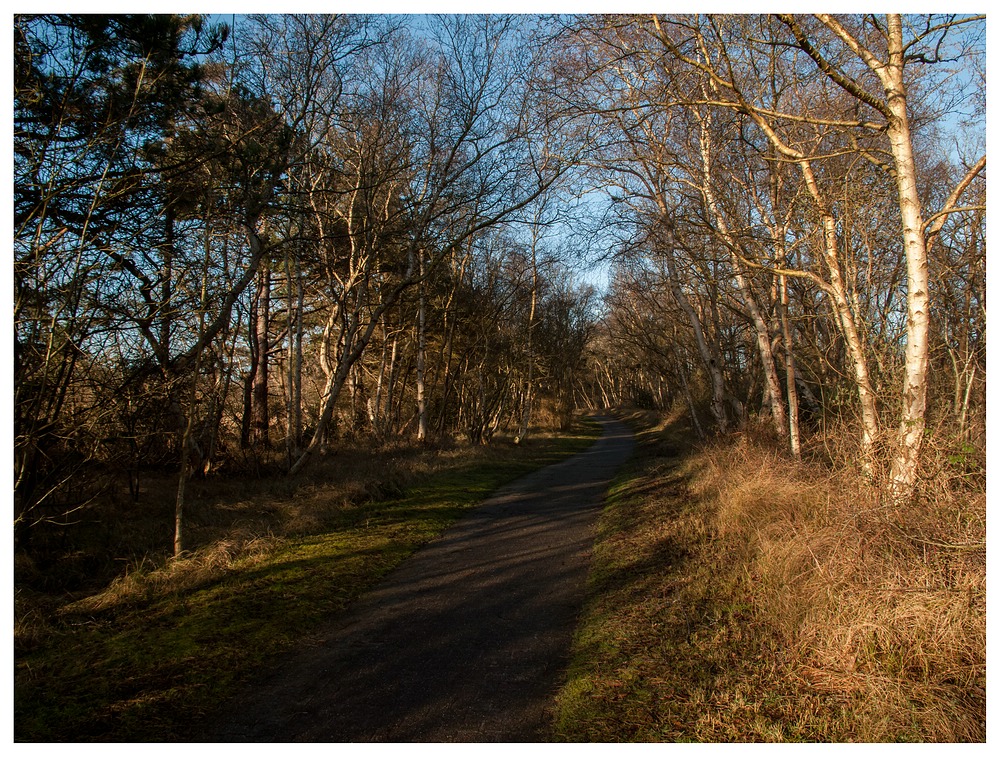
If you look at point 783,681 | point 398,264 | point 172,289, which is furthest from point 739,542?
point 398,264

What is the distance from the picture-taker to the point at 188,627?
5.04 meters

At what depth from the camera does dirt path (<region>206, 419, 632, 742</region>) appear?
3.62 metres

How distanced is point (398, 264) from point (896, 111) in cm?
1390

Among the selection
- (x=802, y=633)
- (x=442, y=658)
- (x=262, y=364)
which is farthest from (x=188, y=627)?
(x=262, y=364)

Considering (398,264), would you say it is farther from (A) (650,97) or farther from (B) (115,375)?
(B) (115,375)

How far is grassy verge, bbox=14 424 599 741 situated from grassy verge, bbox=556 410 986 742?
2504 millimetres

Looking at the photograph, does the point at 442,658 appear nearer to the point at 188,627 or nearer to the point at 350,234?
the point at 188,627

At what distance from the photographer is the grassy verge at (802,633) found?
359cm

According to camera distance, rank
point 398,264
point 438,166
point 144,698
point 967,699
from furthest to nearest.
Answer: point 398,264
point 438,166
point 144,698
point 967,699

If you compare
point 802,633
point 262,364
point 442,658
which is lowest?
point 442,658

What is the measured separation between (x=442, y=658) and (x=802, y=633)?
2.79 m

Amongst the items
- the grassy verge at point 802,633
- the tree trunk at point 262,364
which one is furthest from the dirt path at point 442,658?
the tree trunk at point 262,364

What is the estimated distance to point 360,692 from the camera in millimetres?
3988

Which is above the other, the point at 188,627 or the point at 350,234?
the point at 350,234
